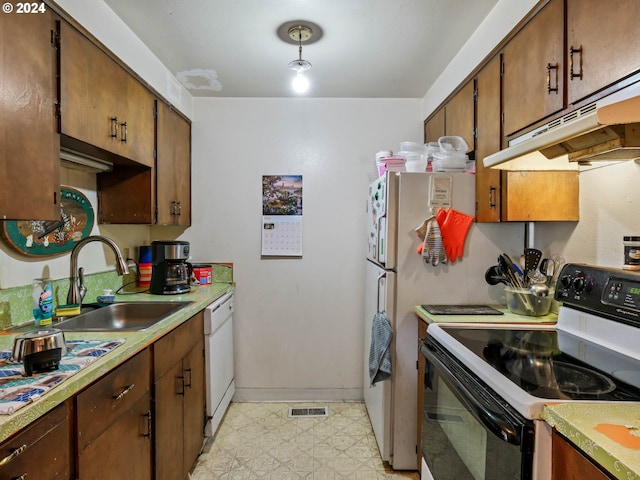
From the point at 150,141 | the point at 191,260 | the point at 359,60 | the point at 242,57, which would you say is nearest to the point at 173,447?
the point at 191,260

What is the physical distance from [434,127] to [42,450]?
2662 mm

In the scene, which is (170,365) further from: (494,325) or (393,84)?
(393,84)

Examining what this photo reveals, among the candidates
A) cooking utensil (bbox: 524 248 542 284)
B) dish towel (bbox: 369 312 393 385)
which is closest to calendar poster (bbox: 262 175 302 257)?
dish towel (bbox: 369 312 393 385)

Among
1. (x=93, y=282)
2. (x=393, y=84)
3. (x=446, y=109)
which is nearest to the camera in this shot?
(x=93, y=282)

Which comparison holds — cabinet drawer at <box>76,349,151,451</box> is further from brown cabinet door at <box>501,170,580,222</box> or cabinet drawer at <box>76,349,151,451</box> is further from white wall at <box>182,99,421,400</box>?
brown cabinet door at <box>501,170,580,222</box>

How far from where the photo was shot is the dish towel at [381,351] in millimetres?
1940

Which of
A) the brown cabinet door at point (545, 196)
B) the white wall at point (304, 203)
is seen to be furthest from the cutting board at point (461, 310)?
the white wall at point (304, 203)

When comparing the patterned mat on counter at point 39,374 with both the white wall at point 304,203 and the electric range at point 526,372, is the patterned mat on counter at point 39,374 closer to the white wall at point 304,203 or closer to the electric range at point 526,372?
the electric range at point 526,372

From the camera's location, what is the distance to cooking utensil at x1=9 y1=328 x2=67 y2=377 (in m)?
1.01

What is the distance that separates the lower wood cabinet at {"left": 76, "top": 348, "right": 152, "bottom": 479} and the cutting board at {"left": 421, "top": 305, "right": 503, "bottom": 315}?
135 centimetres

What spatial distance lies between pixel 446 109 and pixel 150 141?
6.17 ft

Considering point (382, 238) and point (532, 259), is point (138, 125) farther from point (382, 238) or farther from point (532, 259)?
point (532, 259)

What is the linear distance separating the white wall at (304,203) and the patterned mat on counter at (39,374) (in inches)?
63.3

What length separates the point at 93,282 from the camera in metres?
2.16
